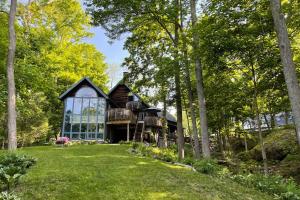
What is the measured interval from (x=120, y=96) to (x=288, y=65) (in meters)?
19.5

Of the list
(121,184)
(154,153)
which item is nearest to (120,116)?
(154,153)

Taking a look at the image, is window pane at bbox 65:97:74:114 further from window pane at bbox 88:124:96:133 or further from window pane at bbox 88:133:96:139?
window pane at bbox 88:133:96:139

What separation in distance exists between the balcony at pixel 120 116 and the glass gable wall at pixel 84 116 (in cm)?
69

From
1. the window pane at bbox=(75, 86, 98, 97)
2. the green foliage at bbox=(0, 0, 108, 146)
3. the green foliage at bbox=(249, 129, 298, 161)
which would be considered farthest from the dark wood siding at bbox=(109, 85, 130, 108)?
the green foliage at bbox=(249, 129, 298, 161)

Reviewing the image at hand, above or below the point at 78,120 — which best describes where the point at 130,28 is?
above

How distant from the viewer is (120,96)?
84.2ft

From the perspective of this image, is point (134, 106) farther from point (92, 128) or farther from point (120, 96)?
point (92, 128)

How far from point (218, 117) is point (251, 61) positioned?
830 cm

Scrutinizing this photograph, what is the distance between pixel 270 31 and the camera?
1049 cm

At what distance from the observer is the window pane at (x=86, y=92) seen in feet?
76.1

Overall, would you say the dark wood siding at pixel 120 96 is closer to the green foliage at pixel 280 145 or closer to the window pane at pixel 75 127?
the window pane at pixel 75 127

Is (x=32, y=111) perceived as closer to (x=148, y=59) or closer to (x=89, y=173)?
(x=148, y=59)

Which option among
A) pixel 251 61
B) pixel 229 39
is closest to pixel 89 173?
pixel 229 39

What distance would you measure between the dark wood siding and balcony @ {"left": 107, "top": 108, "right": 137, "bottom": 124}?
9.18ft
